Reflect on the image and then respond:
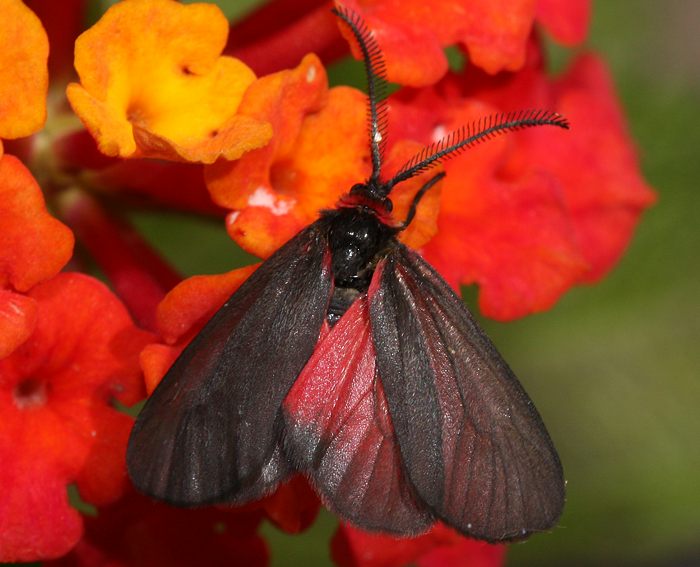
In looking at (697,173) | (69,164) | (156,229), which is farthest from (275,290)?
(697,173)

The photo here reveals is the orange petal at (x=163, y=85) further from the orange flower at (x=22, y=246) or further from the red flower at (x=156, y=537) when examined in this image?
the red flower at (x=156, y=537)

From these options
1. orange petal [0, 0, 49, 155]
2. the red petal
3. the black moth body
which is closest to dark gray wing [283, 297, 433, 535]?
the black moth body

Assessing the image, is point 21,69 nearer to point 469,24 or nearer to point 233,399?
point 233,399

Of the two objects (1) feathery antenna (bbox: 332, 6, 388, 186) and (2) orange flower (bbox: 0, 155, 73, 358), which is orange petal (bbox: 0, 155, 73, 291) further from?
(1) feathery antenna (bbox: 332, 6, 388, 186)

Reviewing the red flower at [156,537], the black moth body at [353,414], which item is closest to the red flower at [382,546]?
the red flower at [156,537]

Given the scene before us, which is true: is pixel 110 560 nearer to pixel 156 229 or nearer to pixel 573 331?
pixel 156 229

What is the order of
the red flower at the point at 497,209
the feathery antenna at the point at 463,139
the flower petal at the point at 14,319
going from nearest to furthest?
the flower petal at the point at 14,319, the feathery antenna at the point at 463,139, the red flower at the point at 497,209

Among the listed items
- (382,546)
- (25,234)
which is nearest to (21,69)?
(25,234)
